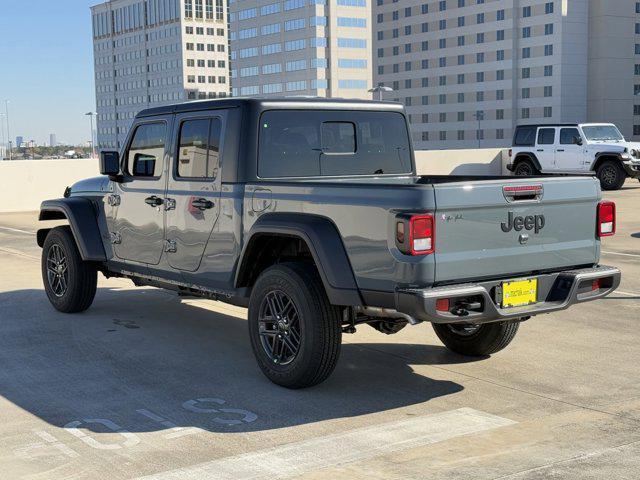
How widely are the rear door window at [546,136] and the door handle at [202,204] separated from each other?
872 inches

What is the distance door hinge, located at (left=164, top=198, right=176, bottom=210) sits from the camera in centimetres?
724

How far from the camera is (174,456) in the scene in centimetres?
482

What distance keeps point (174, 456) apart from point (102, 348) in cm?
280

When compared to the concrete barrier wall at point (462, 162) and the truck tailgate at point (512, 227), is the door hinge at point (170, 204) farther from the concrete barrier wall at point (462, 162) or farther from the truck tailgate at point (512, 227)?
the concrete barrier wall at point (462, 162)

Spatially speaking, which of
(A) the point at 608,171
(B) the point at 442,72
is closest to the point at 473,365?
(A) the point at 608,171

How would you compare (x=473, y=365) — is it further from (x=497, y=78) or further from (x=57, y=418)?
(x=497, y=78)

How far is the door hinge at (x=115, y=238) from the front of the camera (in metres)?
8.10

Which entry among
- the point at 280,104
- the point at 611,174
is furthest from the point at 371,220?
the point at 611,174

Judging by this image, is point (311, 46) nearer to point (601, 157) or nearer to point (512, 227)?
point (601, 157)

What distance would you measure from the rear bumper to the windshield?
22041 mm

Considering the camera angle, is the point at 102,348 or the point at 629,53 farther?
the point at 629,53

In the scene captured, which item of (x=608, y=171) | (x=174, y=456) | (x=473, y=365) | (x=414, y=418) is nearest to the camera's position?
(x=174, y=456)

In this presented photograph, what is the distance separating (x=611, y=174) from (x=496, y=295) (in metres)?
23.0

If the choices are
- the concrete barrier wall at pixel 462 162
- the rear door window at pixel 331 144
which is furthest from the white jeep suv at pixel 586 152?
the rear door window at pixel 331 144
